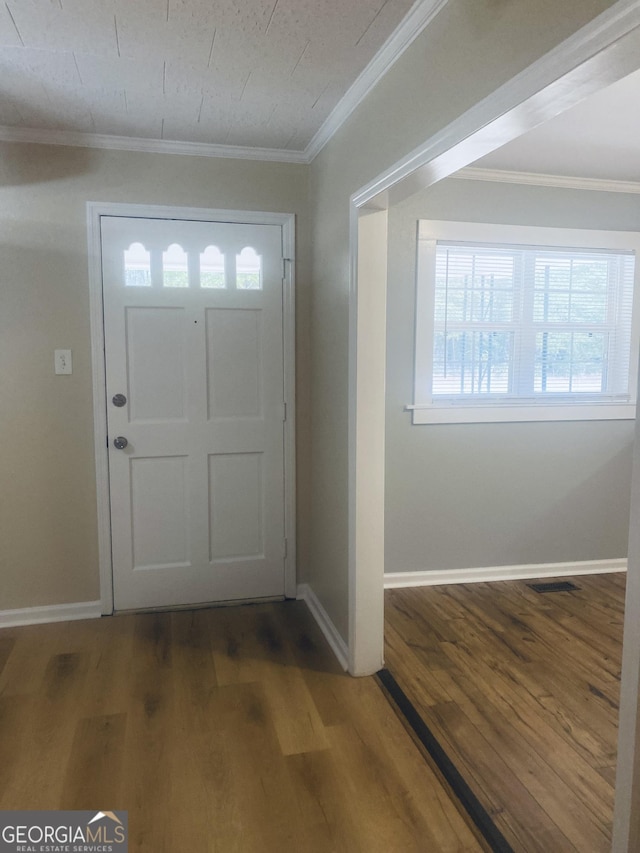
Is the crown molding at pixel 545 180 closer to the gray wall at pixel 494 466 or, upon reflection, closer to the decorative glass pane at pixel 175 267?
the gray wall at pixel 494 466

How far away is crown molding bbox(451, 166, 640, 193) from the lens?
3.27 meters

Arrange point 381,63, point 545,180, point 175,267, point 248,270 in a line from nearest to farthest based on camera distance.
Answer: point 381,63
point 175,267
point 248,270
point 545,180

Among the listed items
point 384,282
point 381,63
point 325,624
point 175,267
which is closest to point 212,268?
point 175,267

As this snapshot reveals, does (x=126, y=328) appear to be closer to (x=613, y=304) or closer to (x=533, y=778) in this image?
(x=533, y=778)

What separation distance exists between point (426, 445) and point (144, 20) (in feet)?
7.68

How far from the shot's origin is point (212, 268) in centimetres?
307

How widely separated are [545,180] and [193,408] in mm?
2288

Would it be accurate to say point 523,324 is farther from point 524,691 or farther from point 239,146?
point 524,691

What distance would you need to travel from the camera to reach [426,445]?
3396 mm

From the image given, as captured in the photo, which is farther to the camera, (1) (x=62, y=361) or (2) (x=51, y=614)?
(2) (x=51, y=614)

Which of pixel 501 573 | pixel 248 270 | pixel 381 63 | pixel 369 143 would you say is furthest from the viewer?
pixel 501 573

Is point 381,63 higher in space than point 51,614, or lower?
higher

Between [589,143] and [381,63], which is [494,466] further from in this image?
[381,63]

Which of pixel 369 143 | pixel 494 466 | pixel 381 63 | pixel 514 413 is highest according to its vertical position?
pixel 381 63
